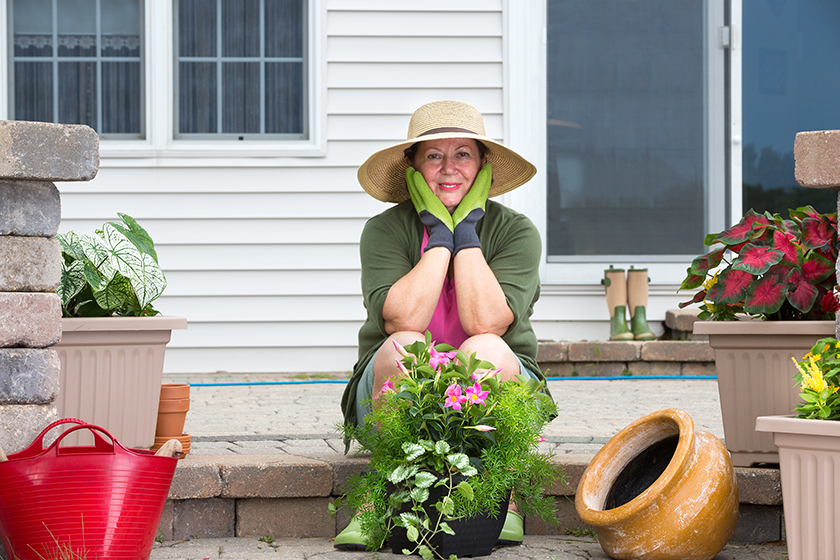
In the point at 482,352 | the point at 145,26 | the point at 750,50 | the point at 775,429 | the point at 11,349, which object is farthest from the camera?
the point at 750,50

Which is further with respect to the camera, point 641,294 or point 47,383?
point 641,294

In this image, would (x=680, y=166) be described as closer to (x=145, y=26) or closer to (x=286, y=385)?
(x=286, y=385)

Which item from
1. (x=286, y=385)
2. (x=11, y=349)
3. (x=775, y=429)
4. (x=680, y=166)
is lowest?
(x=286, y=385)

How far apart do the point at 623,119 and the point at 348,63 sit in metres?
1.65

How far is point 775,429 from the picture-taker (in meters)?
1.79

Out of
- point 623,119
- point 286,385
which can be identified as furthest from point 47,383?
point 623,119

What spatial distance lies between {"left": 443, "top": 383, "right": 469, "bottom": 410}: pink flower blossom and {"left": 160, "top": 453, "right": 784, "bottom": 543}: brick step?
49 cm

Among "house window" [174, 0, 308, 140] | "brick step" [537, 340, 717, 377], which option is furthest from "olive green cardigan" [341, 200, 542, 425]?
"house window" [174, 0, 308, 140]

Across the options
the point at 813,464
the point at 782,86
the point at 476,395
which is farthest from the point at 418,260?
the point at 782,86

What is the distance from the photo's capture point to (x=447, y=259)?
Result: 240 cm

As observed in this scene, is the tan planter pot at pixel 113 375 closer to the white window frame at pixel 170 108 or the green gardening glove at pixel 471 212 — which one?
the green gardening glove at pixel 471 212

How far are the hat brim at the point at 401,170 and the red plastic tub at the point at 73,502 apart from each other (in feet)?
3.67

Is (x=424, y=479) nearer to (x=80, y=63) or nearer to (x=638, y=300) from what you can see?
(x=638, y=300)

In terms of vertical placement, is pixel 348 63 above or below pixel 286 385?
above
